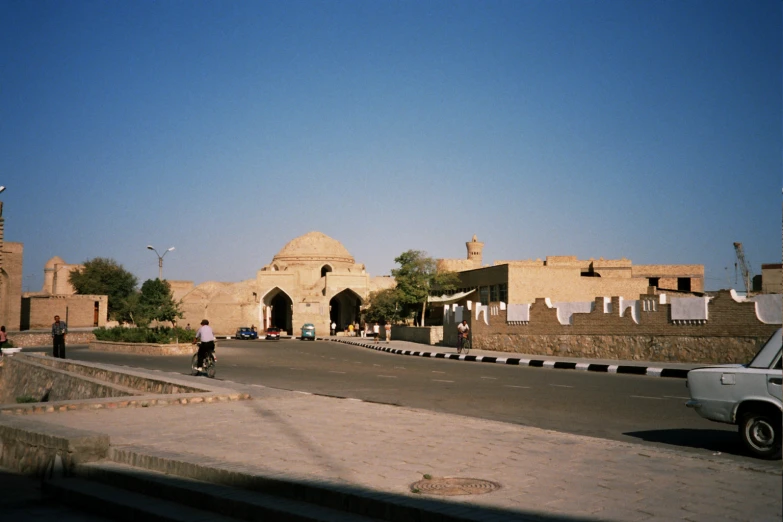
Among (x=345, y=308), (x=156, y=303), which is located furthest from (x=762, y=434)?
(x=345, y=308)

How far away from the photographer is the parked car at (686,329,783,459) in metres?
6.88

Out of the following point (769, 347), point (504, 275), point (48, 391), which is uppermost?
point (504, 275)

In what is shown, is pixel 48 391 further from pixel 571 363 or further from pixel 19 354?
pixel 571 363

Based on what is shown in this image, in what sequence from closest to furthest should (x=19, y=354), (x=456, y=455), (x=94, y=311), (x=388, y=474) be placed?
(x=388, y=474)
(x=456, y=455)
(x=19, y=354)
(x=94, y=311)

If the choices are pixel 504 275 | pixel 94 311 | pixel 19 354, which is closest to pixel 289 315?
pixel 94 311

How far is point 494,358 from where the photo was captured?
85.3 feet

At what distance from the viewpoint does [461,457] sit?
6.14 m

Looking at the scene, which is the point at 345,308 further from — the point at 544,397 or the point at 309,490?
the point at 309,490

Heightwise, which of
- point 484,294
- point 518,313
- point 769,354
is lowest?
point 769,354

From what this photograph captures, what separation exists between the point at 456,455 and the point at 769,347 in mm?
3451

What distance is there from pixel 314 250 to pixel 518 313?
54396mm

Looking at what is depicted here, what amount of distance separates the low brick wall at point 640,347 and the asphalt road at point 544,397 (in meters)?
3.83

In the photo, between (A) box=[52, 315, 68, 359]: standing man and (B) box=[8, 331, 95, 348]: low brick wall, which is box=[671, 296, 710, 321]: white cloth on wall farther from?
(B) box=[8, 331, 95, 348]: low brick wall

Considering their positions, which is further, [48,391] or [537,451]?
[48,391]
